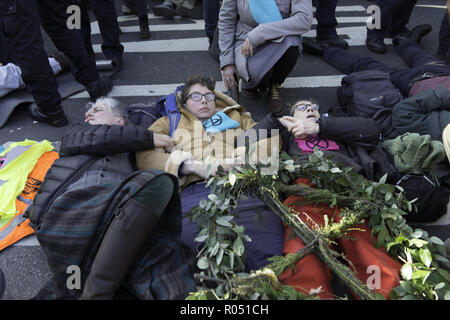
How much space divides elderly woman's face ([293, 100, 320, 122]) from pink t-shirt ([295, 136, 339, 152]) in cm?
16

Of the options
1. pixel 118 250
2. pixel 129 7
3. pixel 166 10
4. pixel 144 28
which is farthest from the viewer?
pixel 129 7

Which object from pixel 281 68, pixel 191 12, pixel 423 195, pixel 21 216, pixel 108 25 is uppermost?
pixel 108 25

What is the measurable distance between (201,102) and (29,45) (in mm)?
1597

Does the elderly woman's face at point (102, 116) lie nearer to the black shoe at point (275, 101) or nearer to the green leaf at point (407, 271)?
the black shoe at point (275, 101)

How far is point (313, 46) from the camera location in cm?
443

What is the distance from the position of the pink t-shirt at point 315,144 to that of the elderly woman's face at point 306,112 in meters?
0.16

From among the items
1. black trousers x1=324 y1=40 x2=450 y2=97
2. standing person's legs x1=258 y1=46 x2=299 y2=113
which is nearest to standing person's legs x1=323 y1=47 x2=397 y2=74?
black trousers x1=324 y1=40 x2=450 y2=97

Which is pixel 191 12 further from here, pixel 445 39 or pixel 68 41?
pixel 445 39

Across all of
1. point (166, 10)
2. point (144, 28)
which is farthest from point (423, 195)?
point (166, 10)

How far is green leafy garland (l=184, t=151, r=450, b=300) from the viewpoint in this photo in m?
1.41

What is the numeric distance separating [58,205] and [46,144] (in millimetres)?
1507

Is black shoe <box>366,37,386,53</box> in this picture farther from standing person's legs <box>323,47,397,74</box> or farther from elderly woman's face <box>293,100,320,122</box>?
elderly woman's face <box>293,100,320,122</box>
